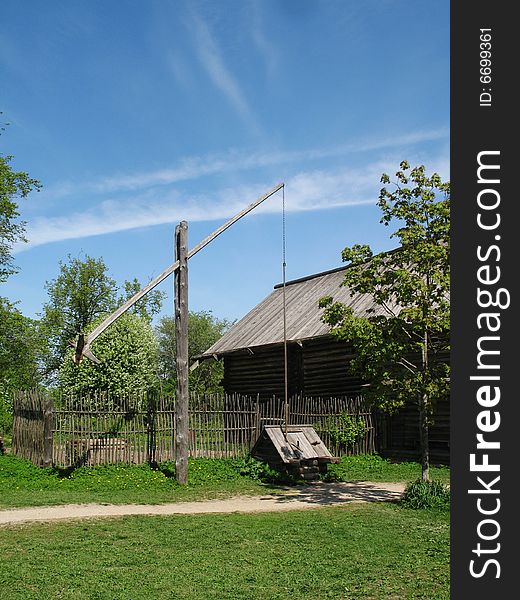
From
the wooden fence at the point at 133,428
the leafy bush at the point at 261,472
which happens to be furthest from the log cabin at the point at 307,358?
the leafy bush at the point at 261,472

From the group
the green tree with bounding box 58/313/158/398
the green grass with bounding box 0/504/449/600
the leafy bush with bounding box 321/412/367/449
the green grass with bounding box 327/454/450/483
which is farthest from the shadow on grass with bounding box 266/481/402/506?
the green tree with bounding box 58/313/158/398

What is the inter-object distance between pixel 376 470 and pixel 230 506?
646cm

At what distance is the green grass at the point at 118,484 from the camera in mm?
13086

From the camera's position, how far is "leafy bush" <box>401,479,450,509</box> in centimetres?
1177

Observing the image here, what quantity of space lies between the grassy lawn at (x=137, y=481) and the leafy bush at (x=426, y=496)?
3319 millimetres

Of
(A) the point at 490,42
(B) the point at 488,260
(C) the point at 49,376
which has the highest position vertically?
(A) the point at 490,42

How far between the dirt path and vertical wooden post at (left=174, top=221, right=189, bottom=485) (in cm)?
209

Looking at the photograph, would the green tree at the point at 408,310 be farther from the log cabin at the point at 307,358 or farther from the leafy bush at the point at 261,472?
the log cabin at the point at 307,358

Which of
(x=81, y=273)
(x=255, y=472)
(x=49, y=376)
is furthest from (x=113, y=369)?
(x=49, y=376)

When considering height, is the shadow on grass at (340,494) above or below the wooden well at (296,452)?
below

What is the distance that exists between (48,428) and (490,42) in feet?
45.5

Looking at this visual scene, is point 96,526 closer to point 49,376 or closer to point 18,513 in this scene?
point 18,513

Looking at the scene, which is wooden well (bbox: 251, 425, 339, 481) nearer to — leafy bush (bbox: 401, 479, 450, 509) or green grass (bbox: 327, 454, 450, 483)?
green grass (bbox: 327, 454, 450, 483)

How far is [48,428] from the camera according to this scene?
16.0m
